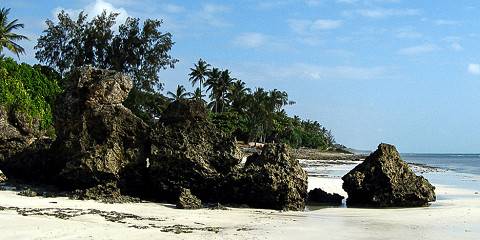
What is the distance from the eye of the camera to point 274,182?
16.8m

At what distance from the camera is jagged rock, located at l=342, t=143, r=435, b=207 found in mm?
18970

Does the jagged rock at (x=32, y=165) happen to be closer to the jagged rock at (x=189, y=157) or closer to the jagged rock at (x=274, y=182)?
the jagged rock at (x=189, y=157)

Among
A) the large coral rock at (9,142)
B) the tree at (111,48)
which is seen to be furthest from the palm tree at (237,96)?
the large coral rock at (9,142)

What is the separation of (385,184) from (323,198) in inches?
92.8

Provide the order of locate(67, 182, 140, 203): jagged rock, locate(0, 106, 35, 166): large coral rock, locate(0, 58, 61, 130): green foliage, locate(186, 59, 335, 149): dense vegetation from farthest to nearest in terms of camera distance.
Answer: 1. locate(186, 59, 335, 149): dense vegetation
2. locate(0, 58, 61, 130): green foliage
3. locate(0, 106, 35, 166): large coral rock
4. locate(67, 182, 140, 203): jagged rock

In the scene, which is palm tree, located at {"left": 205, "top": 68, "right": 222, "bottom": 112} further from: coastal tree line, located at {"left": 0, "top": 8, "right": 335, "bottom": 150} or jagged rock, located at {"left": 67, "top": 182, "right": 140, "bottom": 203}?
jagged rock, located at {"left": 67, "top": 182, "right": 140, "bottom": 203}

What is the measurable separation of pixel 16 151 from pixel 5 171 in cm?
100

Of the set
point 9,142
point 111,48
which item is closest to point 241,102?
point 111,48

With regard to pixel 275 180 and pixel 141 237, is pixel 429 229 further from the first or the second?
pixel 141 237

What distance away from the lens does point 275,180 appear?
55.2 ft

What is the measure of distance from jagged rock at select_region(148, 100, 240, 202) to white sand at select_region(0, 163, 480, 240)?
127 centimetres

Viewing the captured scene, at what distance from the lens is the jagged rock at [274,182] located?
16.9 metres

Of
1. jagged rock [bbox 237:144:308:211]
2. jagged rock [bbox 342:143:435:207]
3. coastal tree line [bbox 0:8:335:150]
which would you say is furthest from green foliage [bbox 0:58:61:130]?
jagged rock [bbox 342:143:435:207]

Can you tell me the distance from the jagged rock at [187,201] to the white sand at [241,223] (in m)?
0.44
